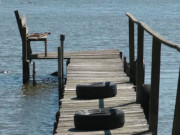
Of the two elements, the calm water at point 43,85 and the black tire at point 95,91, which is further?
the calm water at point 43,85

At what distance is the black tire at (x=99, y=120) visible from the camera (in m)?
14.0

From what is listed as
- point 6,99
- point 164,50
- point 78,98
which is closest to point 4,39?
point 164,50

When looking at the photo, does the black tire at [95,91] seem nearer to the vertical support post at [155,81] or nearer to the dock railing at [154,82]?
the dock railing at [154,82]

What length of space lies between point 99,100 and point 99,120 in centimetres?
322

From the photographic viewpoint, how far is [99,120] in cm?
1405

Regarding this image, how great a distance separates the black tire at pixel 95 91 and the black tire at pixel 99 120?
317 cm

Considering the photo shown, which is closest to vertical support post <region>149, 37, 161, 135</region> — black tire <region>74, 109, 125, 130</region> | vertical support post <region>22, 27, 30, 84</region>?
black tire <region>74, 109, 125, 130</region>

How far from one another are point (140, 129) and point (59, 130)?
1.48 meters

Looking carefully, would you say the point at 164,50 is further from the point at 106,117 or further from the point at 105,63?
the point at 106,117

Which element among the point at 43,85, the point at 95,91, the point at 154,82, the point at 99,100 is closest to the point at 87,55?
the point at 43,85

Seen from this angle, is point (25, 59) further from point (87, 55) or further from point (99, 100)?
point (99, 100)

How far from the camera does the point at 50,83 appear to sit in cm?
2897

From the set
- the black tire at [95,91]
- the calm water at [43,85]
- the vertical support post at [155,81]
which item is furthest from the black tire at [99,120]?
the calm water at [43,85]

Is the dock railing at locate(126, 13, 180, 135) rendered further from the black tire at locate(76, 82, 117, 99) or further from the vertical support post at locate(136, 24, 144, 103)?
the black tire at locate(76, 82, 117, 99)
